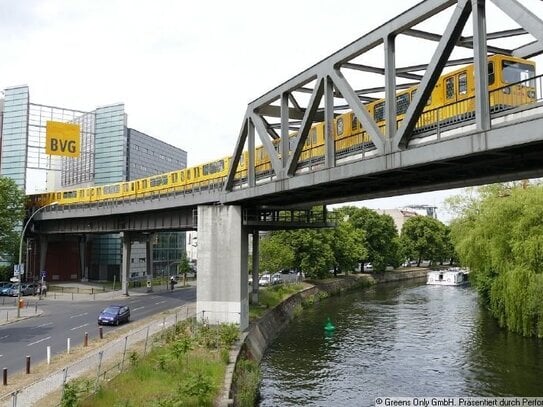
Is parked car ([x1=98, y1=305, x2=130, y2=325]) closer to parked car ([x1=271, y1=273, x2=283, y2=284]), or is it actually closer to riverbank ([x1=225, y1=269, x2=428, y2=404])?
riverbank ([x1=225, y1=269, x2=428, y2=404])

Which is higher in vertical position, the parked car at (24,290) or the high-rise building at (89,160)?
the high-rise building at (89,160)

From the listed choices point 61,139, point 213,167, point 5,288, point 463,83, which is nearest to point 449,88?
point 463,83

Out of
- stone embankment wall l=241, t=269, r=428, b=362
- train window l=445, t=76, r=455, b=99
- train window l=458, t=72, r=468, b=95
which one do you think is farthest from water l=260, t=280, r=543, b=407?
train window l=458, t=72, r=468, b=95

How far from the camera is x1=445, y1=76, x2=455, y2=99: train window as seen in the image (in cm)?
2223

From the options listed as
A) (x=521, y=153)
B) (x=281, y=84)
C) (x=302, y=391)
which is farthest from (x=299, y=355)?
(x=521, y=153)

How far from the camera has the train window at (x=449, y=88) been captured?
2223 centimetres

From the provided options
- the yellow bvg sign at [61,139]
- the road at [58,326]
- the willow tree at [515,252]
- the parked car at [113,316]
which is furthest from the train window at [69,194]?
the willow tree at [515,252]

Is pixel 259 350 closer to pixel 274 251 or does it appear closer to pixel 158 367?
pixel 158 367

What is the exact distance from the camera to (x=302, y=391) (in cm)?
2559

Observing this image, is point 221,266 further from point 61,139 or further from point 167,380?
point 61,139

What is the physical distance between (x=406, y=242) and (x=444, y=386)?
294ft

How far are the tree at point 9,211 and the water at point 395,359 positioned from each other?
34619 mm

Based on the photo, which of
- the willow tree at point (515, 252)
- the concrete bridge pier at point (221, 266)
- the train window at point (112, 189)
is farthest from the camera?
the train window at point (112, 189)

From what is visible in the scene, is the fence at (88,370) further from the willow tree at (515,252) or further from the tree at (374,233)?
the tree at (374,233)
